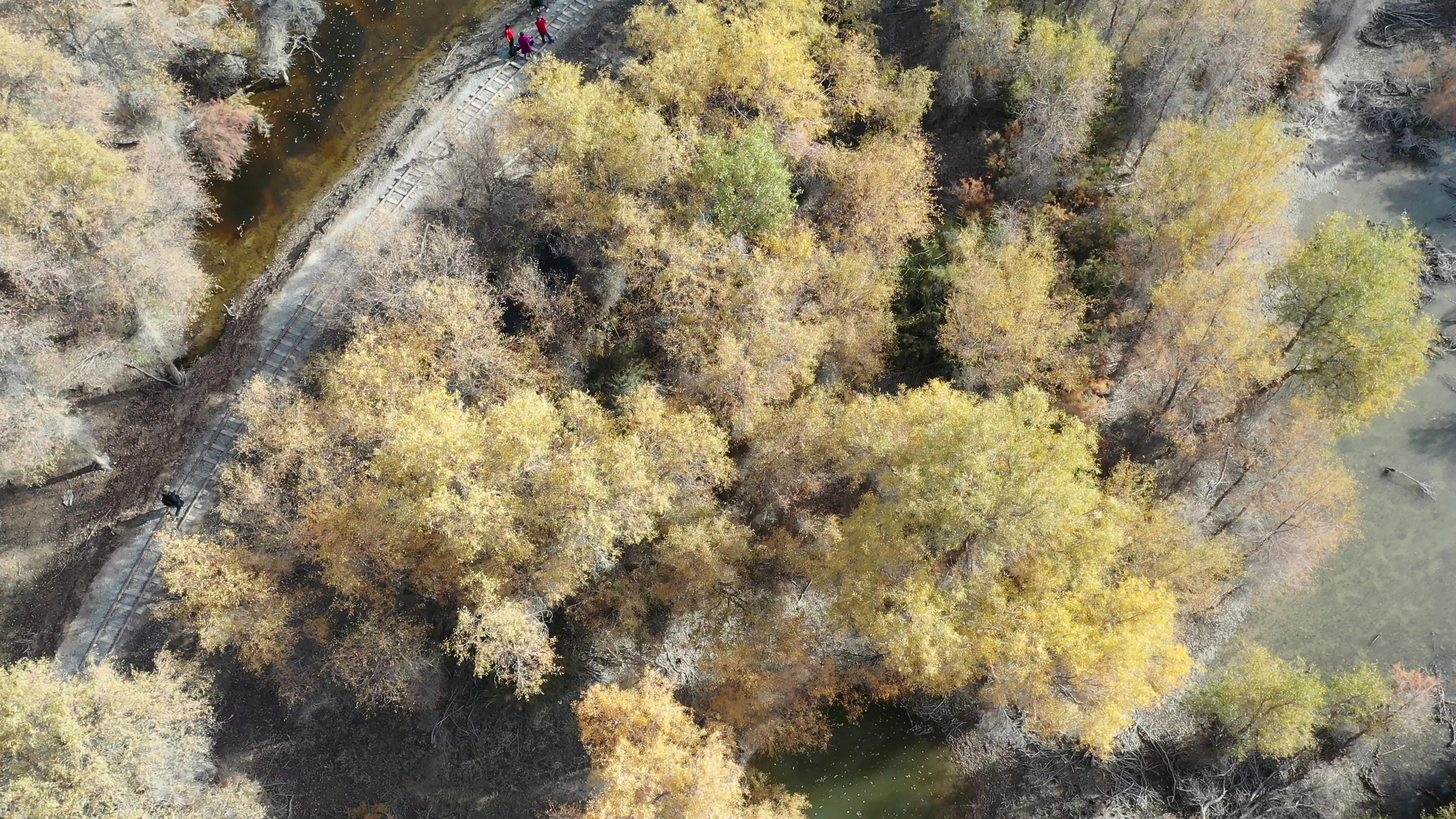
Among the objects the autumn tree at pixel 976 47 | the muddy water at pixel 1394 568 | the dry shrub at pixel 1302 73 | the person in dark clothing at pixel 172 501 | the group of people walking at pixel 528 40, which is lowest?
the muddy water at pixel 1394 568

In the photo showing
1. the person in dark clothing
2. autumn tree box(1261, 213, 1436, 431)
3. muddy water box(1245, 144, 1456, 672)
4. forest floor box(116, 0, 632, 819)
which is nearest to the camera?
forest floor box(116, 0, 632, 819)

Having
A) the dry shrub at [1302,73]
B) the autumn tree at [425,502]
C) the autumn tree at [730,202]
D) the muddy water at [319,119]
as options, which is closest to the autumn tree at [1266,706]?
the autumn tree at [730,202]

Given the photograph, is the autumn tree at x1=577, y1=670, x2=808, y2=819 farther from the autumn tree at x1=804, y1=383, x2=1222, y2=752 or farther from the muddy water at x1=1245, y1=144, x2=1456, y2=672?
the muddy water at x1=1245, y1=144, x2=1456, y2=672

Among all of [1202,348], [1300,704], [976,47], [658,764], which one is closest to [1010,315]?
[1202,348]

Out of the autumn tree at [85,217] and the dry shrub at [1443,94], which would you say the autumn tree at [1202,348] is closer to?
the dry shrub at [1443,94]

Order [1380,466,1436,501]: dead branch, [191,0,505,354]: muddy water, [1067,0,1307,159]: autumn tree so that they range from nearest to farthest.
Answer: [1380,466,1436,501]: dead branch < [1067,0,1307,159]: autumn tree < [191,0,505,354]: muddy water

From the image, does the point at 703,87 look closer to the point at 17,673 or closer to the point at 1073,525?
the point at 1073,525

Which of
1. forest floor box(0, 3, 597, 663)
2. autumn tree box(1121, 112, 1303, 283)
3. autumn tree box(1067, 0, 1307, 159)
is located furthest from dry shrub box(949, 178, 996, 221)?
forest floor box(0, 3, 597, 663)
